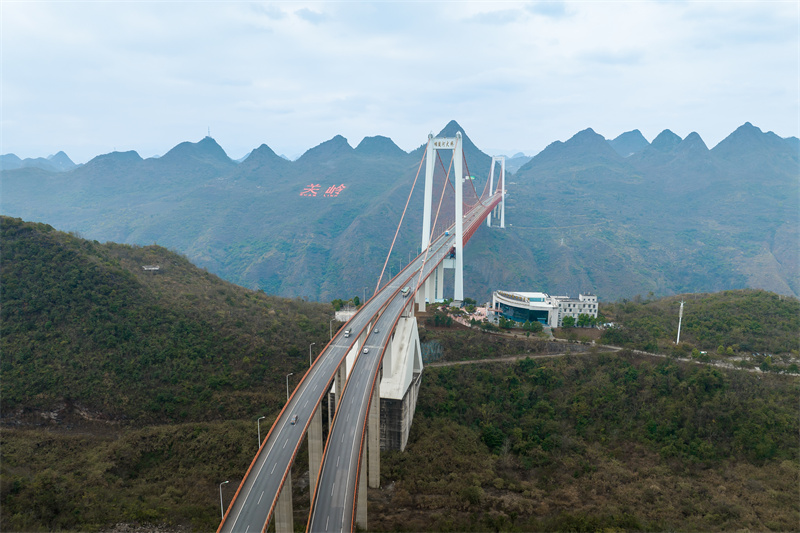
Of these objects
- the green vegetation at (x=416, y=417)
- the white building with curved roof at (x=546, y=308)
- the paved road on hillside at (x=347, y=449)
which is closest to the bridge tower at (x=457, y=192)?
the white building with curved roof at (x=546, y=308)

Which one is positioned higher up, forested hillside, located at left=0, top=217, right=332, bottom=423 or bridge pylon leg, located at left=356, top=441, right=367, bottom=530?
forested hillside, located at left=0, top=217, right=332, bottom=423

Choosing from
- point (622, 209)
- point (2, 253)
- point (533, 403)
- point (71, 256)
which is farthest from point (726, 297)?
point (622, 209)

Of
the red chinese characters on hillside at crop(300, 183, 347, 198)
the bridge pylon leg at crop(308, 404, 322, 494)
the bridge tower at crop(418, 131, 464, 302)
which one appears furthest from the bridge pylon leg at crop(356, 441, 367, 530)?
the red chinese characters on hillside at crop(300, 183, 347, 198)

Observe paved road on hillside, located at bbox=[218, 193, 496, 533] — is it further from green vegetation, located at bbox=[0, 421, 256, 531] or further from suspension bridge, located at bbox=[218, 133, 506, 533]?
green vegetation, located at bbox=[0, 421, 256, 531]

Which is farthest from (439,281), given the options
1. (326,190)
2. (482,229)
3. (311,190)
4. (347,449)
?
(311,190)

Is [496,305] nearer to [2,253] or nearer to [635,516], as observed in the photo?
[635,516]
